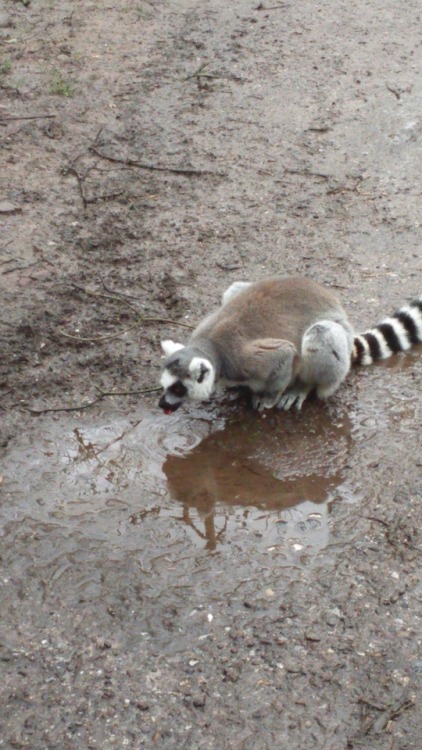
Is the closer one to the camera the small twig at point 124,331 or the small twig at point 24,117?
the small twig at point 124,331

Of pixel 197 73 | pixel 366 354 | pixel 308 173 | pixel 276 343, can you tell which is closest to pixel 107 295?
pixel 276 343

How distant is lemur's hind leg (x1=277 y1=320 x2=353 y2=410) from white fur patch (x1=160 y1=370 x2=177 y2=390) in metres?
0.96

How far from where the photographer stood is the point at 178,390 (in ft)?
19.2

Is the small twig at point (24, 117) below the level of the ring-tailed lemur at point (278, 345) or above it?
below

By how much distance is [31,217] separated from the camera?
797 cm

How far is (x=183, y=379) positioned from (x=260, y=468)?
2.54 ft

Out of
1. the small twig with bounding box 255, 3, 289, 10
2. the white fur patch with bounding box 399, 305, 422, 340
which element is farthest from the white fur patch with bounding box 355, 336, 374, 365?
the small twig with bounding box 255, 3, 289, 10

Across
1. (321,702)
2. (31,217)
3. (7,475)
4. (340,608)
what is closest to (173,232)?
(31,217)

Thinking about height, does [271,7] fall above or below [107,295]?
above

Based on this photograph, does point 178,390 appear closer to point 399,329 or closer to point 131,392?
point 131,392

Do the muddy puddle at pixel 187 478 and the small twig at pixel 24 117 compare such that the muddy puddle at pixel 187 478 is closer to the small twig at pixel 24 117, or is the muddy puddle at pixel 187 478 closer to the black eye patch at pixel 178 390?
the black eye patch at pixel 178 390

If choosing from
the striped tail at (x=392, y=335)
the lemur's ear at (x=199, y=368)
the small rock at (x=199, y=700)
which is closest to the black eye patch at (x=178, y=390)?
the lemur's ear at (x=199, y=368)

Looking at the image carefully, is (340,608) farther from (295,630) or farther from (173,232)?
(173,232)

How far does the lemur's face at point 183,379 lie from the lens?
228 inches
